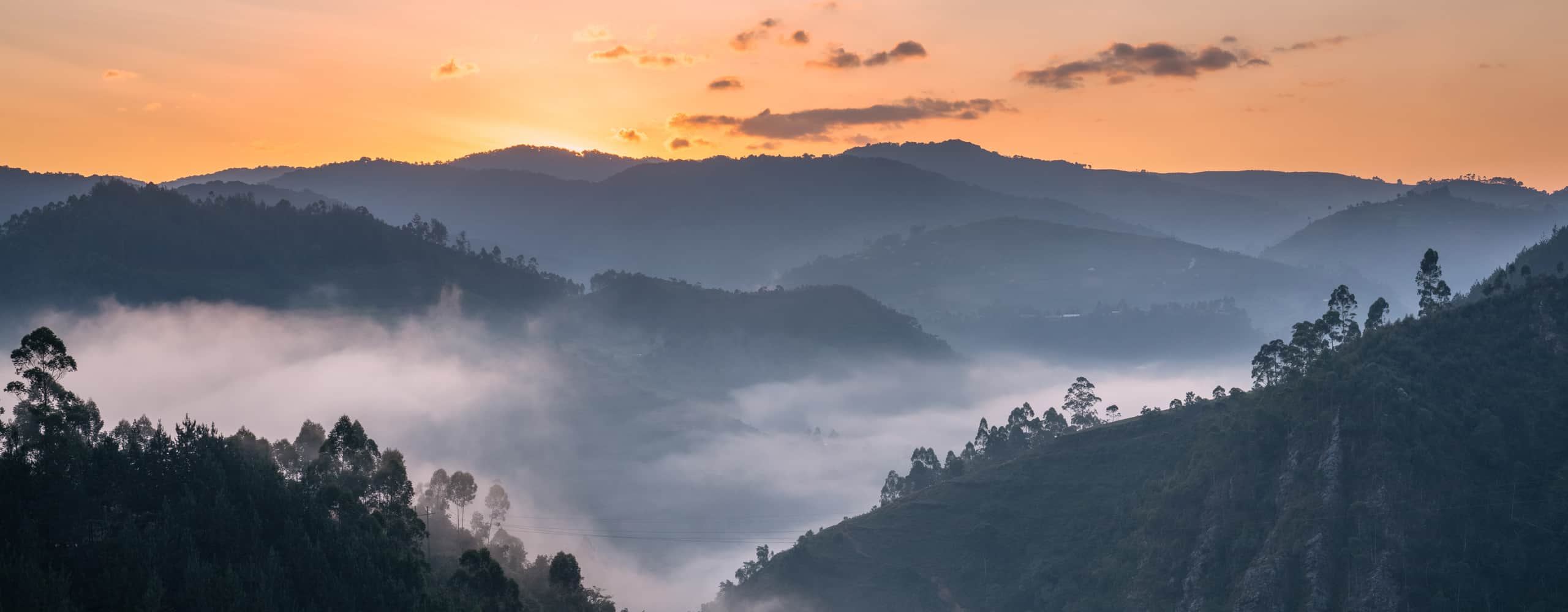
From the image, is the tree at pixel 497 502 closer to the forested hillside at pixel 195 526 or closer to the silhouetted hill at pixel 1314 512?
the silhouetted hill at pixel 1314 512

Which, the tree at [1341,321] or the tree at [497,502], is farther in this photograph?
the tree at [1341,321]

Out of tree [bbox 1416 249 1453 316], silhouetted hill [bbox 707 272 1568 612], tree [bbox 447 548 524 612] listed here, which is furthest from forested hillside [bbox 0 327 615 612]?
tree [bbox 1416 249 1453 316]

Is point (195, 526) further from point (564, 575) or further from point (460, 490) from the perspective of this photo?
point (460, 490)

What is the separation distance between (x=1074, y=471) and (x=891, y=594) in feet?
A: 123

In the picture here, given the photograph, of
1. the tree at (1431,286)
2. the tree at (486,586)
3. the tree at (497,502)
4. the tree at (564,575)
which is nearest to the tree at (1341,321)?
the tree at (1431,286)

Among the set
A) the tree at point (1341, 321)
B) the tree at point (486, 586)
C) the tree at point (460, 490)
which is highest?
the tree at point (1341, 321)

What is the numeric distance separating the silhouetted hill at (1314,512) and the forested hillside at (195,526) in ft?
251

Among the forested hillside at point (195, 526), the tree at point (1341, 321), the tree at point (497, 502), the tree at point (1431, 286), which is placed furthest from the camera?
the tree at point (1341, 321)

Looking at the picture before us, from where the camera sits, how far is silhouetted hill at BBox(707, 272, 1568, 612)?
136 metres

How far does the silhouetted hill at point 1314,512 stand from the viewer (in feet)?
445

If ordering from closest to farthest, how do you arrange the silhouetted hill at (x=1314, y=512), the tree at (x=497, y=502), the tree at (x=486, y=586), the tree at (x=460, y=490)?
the tree at (x=486, y=586)
the silhouetted hill at (x=1314, y=512)
the tree at (x=460, y=490)
the tree at (x=497, y=502)

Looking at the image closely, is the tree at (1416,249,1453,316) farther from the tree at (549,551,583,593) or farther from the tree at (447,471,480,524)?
the tree at (447,471,480,524)

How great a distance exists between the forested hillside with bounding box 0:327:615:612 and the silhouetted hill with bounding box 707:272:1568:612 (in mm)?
76430

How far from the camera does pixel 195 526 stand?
92.0 meters
